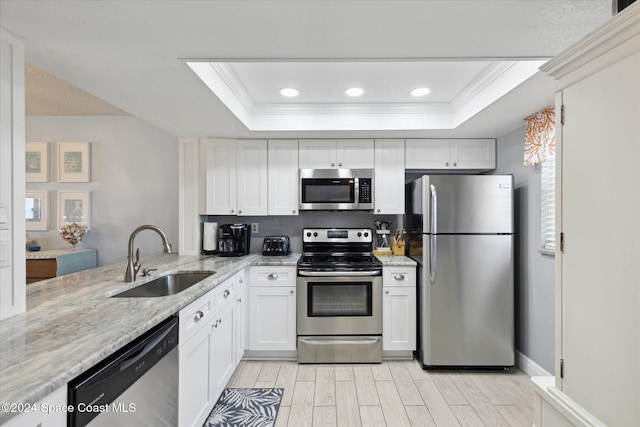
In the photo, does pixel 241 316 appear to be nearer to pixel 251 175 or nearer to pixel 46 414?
pixel 251 175

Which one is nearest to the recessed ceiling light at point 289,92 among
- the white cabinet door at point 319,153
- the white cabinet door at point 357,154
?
the white cabinet door at point 319,153

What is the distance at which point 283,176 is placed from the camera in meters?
3.50

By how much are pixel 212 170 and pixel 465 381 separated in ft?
9.96

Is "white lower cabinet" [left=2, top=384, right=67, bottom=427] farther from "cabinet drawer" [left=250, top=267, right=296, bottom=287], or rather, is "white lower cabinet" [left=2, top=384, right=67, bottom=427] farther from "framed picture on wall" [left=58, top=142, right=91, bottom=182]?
"framed picture on wall" [left=58, top=142, right=91, bottom=182]

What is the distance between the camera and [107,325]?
137cm

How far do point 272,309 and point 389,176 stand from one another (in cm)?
176

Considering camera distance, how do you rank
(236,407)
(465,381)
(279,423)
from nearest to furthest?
(279,423), (236,407), (465,381)

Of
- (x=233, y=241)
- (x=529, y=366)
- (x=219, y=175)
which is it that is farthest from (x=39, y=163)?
(x=529, y=366)

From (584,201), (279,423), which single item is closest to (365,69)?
(584,201)

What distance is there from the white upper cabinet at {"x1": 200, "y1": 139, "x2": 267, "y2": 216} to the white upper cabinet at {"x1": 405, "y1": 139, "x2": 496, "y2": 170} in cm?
154

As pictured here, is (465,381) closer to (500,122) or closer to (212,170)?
(500,122)

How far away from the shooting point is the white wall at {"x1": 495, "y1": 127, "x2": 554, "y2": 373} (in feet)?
8.76

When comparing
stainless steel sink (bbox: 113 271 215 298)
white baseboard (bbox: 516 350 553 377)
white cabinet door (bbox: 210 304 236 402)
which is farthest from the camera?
white baseboard (bbox: 516 350 553 377)

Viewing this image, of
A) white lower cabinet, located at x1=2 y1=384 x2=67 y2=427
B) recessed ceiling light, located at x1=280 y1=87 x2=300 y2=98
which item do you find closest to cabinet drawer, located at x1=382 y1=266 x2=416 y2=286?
recessed ceiling light, located at x1=280 y1=87 x2=300 y2=98
